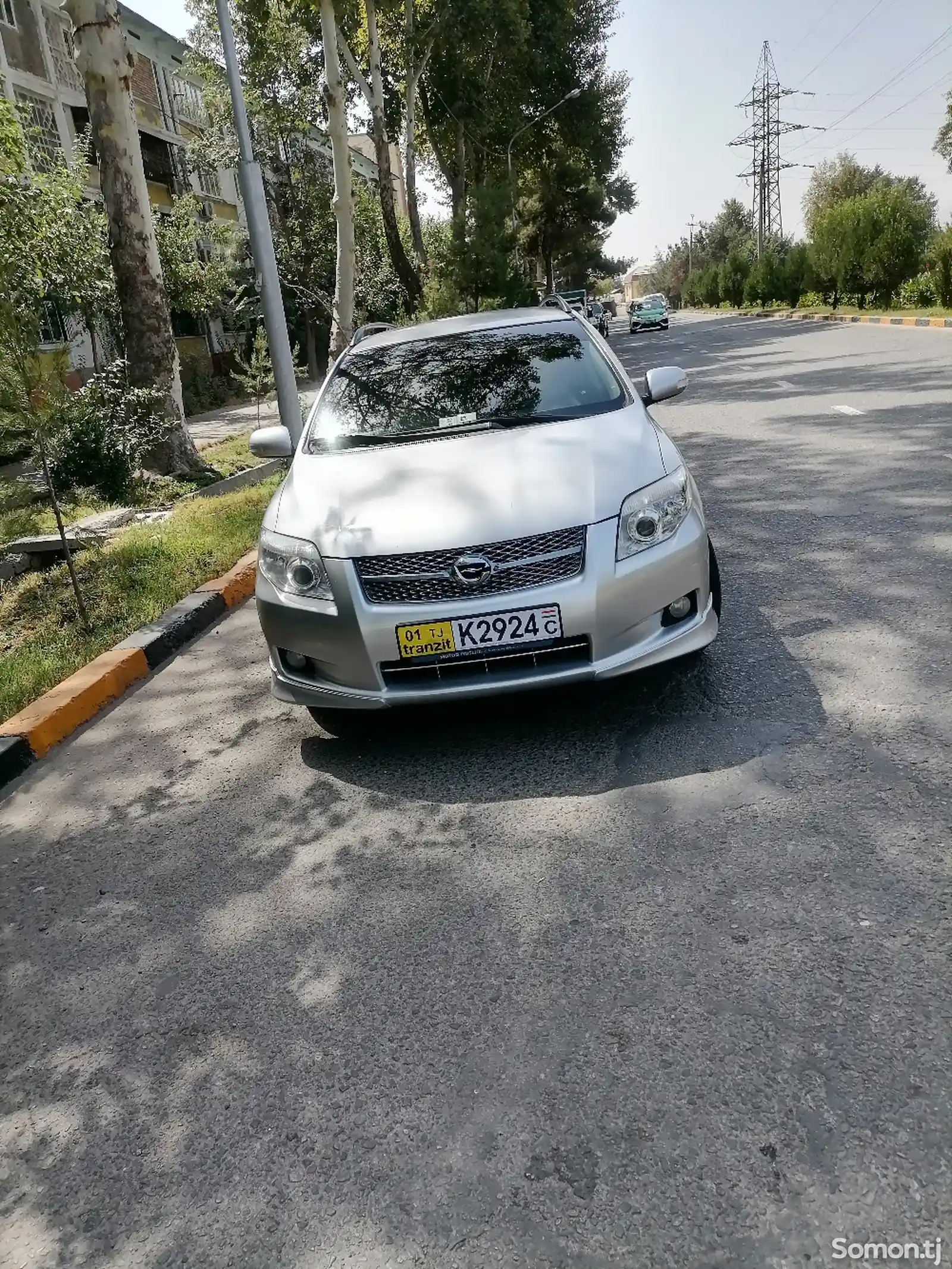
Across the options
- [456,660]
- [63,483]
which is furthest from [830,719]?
[63,483]

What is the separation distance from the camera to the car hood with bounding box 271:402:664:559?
12.1 ft

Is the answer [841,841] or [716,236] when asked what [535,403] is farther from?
[716,236]

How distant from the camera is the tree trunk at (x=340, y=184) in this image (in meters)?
18.8

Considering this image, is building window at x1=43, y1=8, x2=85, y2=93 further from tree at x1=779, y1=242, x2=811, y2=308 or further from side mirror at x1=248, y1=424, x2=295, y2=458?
side mirror at x1=248, y1=424, x2=295, y2=458

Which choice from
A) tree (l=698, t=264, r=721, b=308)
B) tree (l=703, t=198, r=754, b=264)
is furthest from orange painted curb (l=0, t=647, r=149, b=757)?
tree (l=703, t=198, r=754, b=264)

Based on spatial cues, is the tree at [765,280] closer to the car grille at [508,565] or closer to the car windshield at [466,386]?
the car windshield at [466,386]

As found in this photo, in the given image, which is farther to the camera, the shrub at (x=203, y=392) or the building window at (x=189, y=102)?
the building window at (x=189, y=102)

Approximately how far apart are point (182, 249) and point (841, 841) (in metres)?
29.6

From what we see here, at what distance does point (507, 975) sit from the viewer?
259 centimetres

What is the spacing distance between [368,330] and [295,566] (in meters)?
3.24

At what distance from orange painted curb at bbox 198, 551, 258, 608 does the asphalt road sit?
2.22 m

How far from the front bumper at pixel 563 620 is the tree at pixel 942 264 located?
2516 centimetres

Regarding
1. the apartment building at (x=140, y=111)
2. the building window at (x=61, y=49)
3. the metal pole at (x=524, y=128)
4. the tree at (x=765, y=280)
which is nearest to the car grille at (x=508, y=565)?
the apartment building at (x=140, y=111)

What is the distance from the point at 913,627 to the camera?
4508 millimetres
